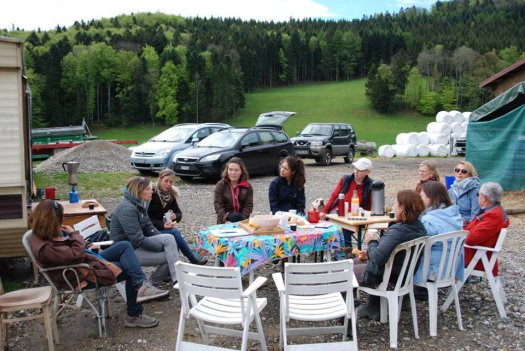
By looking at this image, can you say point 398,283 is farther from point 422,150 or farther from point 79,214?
point 422,150

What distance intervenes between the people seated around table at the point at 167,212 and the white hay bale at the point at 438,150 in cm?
2358

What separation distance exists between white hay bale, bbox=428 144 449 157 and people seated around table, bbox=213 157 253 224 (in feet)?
76.1

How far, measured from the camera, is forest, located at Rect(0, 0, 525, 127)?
→ 2564 inches

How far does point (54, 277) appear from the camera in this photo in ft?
13.2

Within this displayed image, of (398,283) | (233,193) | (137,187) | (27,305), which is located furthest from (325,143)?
(27,305)

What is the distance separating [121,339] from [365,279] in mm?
2155

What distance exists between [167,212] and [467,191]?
3.66m

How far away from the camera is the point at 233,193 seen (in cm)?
612

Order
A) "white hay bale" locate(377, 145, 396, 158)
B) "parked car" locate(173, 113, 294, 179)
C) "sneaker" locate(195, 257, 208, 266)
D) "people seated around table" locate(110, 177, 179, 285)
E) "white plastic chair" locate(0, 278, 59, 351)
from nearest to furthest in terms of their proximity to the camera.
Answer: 1. "white plastic chair" locate(0, 278, 59, 351)
2. "people seated around table" locate(110, 177, 179, 285)
3. "sneaker" locate(195, 257, 208, 266)
4. "parked car" locate(173, 113, 294, 179)
5. "white hay bale" locate(377, 145, 396, 158)

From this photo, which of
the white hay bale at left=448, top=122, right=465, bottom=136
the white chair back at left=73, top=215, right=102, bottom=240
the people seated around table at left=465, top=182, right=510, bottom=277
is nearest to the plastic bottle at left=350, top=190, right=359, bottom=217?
the people seated around table at left=465, top=182, right=510, bottom=277

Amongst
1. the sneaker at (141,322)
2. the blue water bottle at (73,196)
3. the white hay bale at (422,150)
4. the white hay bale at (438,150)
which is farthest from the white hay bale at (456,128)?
the sneaker at (141,322)

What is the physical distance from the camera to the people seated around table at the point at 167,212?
18.7 feet

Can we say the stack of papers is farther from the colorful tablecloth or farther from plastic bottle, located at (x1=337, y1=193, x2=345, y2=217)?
plastic bottle, located at (x1=337, y1=193, x2=345, y2=217)

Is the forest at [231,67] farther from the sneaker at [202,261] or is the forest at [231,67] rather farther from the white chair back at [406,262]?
the white chair back at [406,262]
